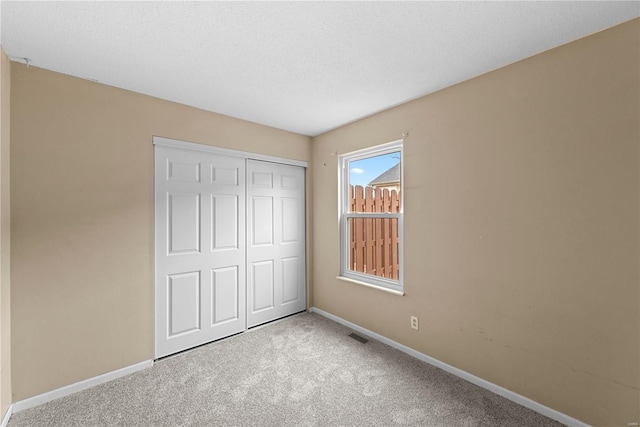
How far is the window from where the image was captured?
2.72 metres

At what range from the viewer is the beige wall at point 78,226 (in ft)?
6.05

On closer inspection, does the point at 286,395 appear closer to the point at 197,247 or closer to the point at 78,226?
the point at 197,247

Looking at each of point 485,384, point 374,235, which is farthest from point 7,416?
point 485,384

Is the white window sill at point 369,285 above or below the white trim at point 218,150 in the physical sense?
below

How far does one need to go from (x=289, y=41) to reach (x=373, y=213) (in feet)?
6.17

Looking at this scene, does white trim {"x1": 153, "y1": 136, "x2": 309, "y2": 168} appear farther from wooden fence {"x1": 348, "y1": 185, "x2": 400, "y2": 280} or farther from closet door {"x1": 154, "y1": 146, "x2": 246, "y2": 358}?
wooden fence {"x1": 348, "y1": 185, "x2": 400, "y2": 280}

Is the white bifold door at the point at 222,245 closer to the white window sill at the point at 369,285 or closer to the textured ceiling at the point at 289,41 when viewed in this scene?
the white window sill at the point at 369,285

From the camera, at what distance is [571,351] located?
164 centimetres

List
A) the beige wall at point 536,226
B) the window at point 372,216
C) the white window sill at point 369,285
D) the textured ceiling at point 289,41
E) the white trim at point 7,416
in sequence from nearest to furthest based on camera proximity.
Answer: the textured ceiling at point 289,41 < the beige wall at point 536,226 < the white trim at point 7,416 < the white window sill at point 369,285 < the window at point 372,216

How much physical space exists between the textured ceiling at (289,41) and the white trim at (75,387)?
7.75 feet

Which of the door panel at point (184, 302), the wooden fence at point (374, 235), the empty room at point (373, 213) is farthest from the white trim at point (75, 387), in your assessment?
the wooden fence at point (374, 235)

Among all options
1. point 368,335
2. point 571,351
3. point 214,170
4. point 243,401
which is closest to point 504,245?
point 571,351

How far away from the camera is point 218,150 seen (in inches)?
109

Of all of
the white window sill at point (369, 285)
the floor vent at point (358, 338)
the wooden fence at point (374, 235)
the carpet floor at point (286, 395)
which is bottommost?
the carpet floor at point (286, 395)
